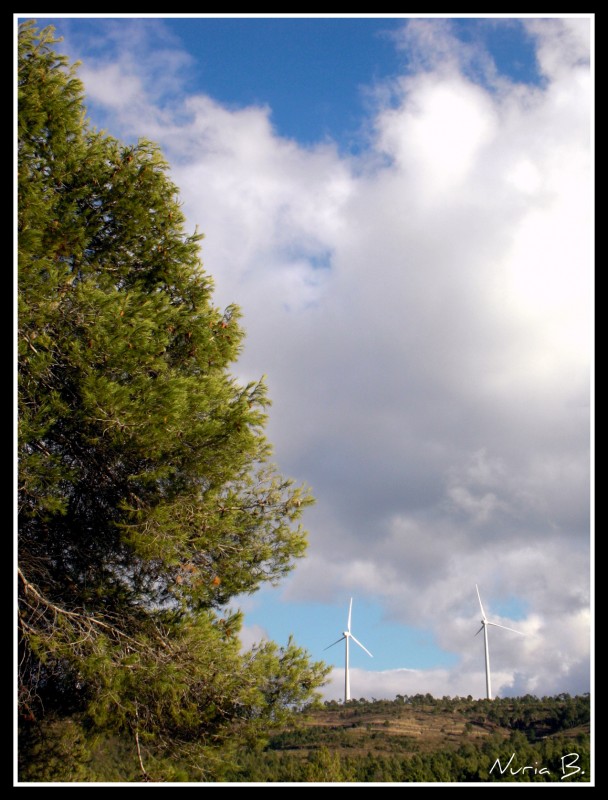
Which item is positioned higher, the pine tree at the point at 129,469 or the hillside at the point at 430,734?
the pine tree at the point at 129,469

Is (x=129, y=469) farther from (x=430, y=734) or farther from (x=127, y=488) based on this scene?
(x=430, y=734)

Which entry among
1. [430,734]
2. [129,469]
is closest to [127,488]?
[129,469]

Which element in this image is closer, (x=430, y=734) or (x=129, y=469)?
(x=129, y=469)

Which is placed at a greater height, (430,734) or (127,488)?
(127,488)

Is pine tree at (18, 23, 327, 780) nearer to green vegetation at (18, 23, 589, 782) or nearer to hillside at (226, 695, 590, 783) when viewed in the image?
green vegetation at (18, 23, 589, 782)

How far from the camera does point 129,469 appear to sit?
12336 millimetres

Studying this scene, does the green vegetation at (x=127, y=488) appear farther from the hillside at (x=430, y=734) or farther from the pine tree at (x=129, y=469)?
the hillside at (x=430, y=734)

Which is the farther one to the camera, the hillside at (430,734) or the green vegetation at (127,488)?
the hillside at (430,734)

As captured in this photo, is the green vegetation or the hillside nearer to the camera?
the green vegetation

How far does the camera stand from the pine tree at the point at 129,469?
443 inches

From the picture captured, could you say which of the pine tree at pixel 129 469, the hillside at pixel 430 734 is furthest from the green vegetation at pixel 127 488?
the hillside at pixel 430 734

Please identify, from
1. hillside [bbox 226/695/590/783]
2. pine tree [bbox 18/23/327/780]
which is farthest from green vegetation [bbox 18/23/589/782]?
hillside [bbox 226/695/590/783]

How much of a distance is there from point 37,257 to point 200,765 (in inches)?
396

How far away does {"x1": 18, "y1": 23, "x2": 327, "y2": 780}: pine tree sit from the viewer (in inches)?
443
